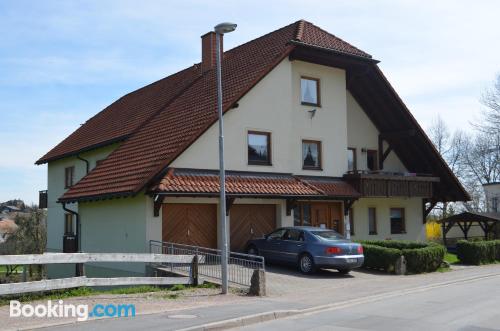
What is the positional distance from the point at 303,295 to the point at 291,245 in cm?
454

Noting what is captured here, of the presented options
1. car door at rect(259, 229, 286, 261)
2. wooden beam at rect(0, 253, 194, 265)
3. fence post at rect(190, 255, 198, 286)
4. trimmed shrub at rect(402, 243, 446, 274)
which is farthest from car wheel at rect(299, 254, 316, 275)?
wooden beam at rect(0, 253, 194, 265)

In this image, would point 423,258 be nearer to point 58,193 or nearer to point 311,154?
point 311,154

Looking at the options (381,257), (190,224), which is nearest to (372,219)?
(381,257)

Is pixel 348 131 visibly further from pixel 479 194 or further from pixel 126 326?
pixel 479 194

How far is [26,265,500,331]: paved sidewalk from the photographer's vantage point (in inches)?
420

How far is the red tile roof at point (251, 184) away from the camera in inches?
777

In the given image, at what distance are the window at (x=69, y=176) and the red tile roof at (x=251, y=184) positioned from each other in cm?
1211

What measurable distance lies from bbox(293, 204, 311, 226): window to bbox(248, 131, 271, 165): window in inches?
105

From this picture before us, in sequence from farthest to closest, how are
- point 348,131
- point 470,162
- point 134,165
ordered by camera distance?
1. point 470,162
2. point 348,131
3. point 134,165

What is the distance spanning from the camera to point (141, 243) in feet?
Answer: 66.2

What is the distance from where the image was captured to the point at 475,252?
2542 centimetres

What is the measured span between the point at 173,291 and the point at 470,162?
175ft

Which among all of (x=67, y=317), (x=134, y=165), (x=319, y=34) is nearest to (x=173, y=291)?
(x=67, y=317)

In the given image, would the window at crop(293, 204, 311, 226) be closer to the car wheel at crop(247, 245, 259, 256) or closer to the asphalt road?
the car wheel at crop(247, 245, 259, 256)
